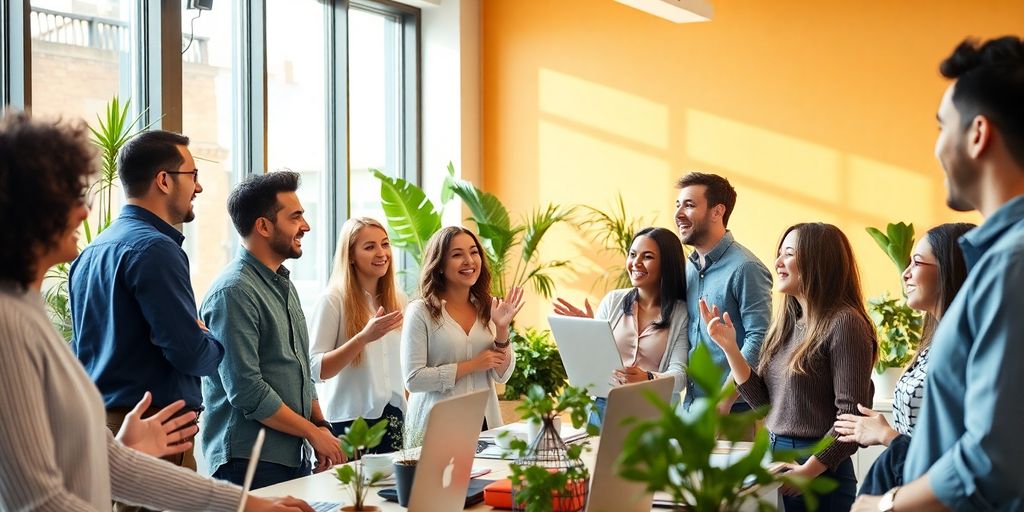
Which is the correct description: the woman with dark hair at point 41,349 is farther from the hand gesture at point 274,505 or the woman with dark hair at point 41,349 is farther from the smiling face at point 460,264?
the smiling face at point 460,264

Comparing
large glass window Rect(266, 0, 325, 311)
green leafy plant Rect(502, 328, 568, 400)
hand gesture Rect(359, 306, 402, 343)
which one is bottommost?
green leafy plant Rect(502, 328, 568, 400)

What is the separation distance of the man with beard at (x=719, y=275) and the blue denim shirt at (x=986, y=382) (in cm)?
232

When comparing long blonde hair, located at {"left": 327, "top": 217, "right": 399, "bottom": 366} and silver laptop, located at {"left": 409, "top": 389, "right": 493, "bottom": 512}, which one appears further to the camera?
long blonde hair, located at {"left": 327, "top": 217, "right": 399, "bottom": 366}

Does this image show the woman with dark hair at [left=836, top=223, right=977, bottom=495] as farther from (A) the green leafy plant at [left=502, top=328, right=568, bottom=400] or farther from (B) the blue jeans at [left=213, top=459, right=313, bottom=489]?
(A) the green leafy plant at [left=502, top=328, right=568, bottom=400]

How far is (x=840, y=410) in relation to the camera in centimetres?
325

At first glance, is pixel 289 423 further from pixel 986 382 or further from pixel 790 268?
pixel 986 382

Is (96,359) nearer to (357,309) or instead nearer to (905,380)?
(357,309)

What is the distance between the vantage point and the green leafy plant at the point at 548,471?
209cm

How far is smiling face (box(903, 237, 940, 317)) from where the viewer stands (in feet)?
9.77

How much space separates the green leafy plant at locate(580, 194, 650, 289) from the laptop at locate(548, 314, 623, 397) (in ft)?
8.64

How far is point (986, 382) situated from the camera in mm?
1621

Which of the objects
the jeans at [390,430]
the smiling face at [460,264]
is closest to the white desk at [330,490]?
the jeans at [390,430]

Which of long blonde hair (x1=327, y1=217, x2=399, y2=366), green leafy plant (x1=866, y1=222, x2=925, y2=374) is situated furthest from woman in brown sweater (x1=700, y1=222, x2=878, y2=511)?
green leafy plant (x1=866, y1=222, x2=925, y2=374)

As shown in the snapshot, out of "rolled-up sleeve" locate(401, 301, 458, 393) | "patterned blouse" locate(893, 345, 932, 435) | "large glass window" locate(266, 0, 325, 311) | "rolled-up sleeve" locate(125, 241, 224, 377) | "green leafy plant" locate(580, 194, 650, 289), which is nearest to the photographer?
"patterned blouse" locate(893, 345, 932, 435)
